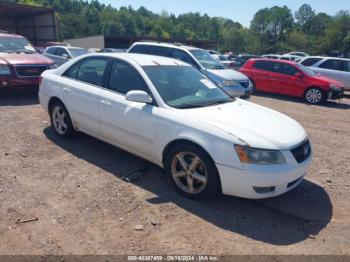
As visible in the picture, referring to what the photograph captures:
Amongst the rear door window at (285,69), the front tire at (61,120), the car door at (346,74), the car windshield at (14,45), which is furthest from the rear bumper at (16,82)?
the car door at (346,74)

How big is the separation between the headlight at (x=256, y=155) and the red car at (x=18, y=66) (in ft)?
23.0

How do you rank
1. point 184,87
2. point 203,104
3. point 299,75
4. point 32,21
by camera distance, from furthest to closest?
point 32,21 < point 299,75 < point 184,87 < point 203,104

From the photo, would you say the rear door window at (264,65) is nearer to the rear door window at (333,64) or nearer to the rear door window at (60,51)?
the rear door window at (333,64)

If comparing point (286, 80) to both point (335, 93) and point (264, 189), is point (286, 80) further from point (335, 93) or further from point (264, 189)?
point (264, 189)

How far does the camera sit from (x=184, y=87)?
4.53 m

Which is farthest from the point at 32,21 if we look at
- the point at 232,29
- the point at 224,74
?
the point at 232,29

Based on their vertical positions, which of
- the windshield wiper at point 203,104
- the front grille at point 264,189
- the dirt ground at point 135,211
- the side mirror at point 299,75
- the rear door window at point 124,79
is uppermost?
the rear door window at point 124,79

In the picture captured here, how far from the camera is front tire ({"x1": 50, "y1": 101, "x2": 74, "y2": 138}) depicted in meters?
5.50

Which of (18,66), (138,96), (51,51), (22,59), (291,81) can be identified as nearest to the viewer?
(138,96)

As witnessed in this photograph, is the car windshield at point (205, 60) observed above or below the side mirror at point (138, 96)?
below

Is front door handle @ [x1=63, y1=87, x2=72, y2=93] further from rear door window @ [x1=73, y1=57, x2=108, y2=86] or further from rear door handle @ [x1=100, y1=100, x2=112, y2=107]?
rear door handle @ [x1=100, y1=100, x2=112, y2=107]

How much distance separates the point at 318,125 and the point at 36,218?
701 cm

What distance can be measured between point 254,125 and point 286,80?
30.4ft

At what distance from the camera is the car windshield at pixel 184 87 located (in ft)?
13.9
